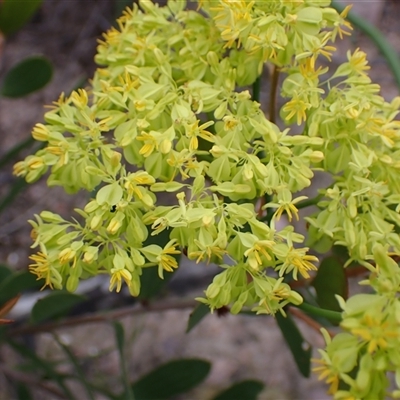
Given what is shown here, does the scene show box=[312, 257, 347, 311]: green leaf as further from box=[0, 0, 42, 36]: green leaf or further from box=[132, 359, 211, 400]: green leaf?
box=[0, 0, 42, 36]: green leaf

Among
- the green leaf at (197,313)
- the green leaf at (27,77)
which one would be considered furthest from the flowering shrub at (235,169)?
the green leaf at (27,77)

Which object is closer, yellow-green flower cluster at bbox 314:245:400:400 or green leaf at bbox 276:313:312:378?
yellow-green flower cluster at bbox 314:245:400:400

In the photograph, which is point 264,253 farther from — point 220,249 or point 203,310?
point 203,310

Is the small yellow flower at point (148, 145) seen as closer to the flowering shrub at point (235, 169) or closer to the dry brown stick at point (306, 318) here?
the flowering shrub at point (235, 169)

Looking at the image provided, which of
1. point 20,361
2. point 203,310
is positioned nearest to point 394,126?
point 203,310

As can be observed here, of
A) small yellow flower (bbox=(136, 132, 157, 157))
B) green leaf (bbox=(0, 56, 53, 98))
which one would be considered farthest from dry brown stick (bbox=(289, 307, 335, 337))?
green leaf (bbox=(0, 56, 53, 98))

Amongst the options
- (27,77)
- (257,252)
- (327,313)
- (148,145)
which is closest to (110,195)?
(148,145)
